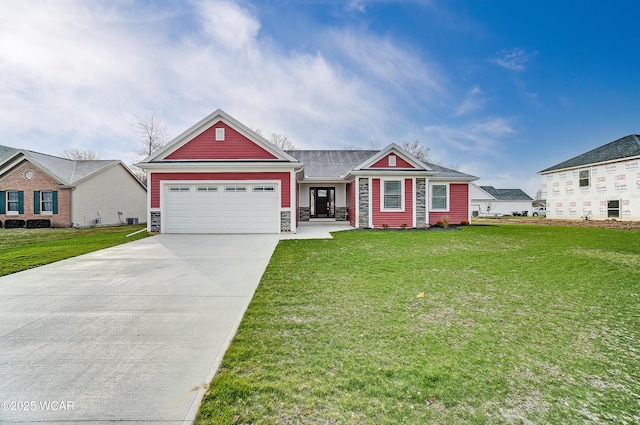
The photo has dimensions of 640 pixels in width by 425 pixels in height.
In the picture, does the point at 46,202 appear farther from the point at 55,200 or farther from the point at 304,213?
the point at 304,213

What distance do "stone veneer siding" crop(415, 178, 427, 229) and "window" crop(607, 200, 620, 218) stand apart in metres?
15.9

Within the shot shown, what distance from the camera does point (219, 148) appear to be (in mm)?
12852

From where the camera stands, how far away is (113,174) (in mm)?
21469

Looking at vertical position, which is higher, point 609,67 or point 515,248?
point 609,67

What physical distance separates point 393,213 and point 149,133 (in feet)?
89.4

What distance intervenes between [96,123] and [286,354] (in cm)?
2460

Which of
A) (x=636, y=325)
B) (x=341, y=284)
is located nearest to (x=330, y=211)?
(x=341, y=284)

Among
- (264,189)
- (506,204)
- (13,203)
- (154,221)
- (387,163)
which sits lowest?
(154,221)

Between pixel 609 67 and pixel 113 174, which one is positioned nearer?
pixel 609 67

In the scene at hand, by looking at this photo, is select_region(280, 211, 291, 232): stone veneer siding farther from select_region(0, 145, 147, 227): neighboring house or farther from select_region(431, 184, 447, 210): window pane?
select_region(0, 145, 147, 227): neighboring house

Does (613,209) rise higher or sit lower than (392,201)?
lower

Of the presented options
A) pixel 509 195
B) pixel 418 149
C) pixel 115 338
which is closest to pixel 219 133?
pixel 115 338

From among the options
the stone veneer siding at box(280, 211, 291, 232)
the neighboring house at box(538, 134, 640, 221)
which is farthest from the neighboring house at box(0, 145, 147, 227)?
the neighboring house at box(538, 134, 640, 221)

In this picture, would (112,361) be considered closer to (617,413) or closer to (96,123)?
(617,413)
